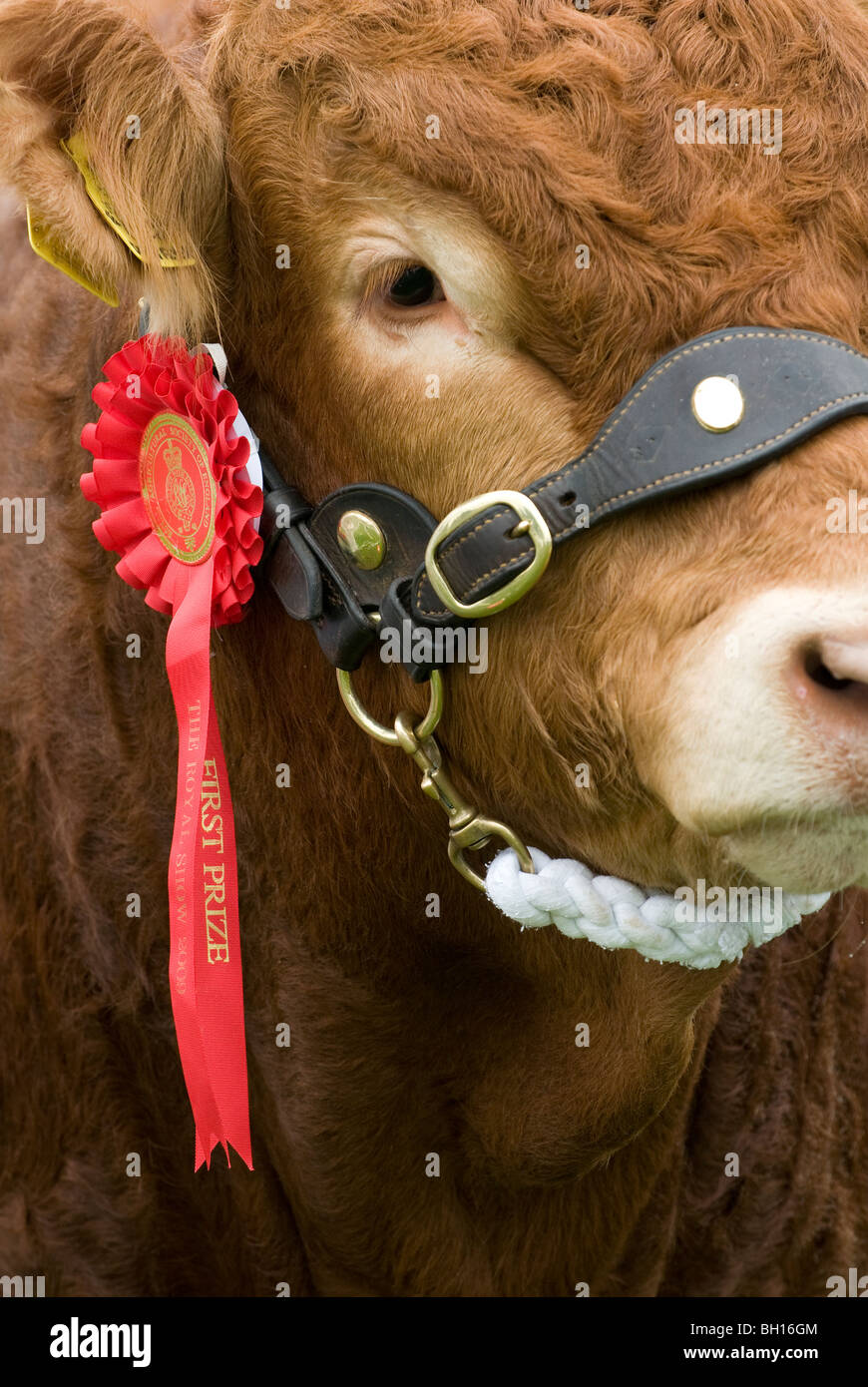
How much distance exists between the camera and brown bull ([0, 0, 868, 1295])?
2.13 metres

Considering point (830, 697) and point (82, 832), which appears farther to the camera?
point (82, 832)

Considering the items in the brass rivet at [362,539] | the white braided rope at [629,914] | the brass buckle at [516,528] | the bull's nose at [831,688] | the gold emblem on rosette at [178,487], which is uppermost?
the gold emblem on rosette at [178,487]

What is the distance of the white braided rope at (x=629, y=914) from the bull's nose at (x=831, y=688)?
498 millimetres

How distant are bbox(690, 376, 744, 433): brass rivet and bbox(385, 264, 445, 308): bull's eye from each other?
0.47 meters

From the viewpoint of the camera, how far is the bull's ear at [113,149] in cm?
234

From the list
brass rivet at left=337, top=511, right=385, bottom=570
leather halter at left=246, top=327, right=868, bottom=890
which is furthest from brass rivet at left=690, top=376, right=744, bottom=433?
brass rivet at left=337, top=511, right=385, bottom=570

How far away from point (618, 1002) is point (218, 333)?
1.37m

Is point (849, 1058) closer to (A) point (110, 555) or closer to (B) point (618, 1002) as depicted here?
(B) point (618, 1002)

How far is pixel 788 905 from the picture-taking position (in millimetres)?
2332

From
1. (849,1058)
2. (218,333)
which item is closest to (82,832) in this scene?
(218,333)

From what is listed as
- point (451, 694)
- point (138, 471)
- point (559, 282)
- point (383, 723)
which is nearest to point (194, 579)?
point (138, 471)

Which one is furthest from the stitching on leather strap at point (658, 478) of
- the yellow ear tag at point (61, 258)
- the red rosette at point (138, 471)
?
the yellow ear tag at point (61, 258)

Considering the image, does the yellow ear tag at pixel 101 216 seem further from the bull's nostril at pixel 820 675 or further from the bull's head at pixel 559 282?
the bull's nostril at pixel 820 675

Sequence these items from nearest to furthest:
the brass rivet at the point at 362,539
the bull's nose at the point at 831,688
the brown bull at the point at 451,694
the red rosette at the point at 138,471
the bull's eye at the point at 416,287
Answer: the bull's nose at the point at 831,688, the brown bull at the point at 451,694, the bull's eye at the point at 416,287, the brass rivet at the point at 362,539, the red rosette at the point at 138,471
